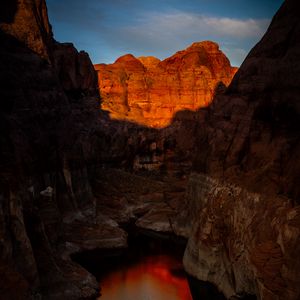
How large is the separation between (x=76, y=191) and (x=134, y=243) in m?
9.85

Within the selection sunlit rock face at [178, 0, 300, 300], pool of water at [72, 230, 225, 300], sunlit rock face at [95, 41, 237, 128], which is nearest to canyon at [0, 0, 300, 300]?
sunlit rock face at [178, 0, 300, 300]

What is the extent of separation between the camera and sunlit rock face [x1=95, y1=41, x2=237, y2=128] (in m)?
84.2

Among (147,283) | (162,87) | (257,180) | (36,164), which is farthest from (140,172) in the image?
(257,180)

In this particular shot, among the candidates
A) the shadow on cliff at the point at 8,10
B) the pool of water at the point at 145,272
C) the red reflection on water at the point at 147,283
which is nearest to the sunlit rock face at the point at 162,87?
the shadow on cliff at the point at 8,10

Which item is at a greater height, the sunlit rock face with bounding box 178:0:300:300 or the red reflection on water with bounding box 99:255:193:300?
the sunlit rock face with bounding box 178:0:300:300

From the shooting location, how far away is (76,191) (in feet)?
→ 165

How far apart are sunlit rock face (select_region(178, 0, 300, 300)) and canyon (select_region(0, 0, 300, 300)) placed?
0.09 meters

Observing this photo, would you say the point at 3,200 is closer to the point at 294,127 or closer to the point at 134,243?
the point at 294,127

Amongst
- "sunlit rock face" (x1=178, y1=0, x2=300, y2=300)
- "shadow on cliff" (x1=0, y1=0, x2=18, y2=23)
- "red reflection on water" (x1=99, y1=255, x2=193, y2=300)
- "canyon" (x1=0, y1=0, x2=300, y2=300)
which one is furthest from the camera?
"shadow on cliff" (x1=0, y1=0, x2=18, y2=23)

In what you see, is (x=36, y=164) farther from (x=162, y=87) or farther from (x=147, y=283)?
(x=162, y=87)

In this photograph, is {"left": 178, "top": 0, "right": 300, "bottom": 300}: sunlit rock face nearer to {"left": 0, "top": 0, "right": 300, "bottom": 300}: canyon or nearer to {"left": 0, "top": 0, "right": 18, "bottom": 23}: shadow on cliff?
{"left": 0, "top": 0, "right": 300, "bottom": 300}: canyon

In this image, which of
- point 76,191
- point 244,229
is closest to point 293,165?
point 244,229

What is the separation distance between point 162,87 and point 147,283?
188 feet

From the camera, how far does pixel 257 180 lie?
28203mm
